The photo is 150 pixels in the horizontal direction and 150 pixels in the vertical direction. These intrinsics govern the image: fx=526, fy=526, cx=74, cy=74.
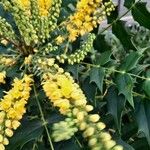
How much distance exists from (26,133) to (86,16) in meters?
0.36

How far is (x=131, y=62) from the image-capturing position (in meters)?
1.44

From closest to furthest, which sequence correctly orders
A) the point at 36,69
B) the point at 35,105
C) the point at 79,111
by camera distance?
the point at 79,111
the point at 36,69
the point at 35,105

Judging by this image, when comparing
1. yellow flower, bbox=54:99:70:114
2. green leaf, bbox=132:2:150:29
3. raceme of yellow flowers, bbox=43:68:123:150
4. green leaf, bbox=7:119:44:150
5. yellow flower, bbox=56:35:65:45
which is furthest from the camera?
green leaf, bbox=132:2:150:29

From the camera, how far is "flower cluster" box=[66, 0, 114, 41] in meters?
1.44

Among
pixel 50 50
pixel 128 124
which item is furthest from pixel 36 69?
pixel 128 124

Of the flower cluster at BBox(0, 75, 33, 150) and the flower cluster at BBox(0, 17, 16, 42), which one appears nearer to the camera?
the flower cluster at BBox(0, 75, 33, 150)

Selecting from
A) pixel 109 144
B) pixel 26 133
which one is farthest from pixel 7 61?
pixel 109 144

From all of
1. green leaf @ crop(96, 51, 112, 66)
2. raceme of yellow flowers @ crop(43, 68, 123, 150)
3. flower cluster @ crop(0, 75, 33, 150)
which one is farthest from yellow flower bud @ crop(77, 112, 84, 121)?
green leaf @ crop(96, 51, 112, 66)

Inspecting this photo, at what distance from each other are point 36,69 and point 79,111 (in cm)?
33

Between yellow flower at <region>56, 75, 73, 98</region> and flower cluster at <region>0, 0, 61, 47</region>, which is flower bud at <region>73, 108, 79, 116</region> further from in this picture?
flower cluster at <region>0, 0, 61, 47</region>

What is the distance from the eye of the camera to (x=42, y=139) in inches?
60.4

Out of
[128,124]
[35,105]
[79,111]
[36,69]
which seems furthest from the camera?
[128,124]

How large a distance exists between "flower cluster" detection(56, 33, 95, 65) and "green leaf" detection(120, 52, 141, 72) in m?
0.12

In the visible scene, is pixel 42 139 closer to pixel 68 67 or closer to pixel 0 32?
pixel 68 67
